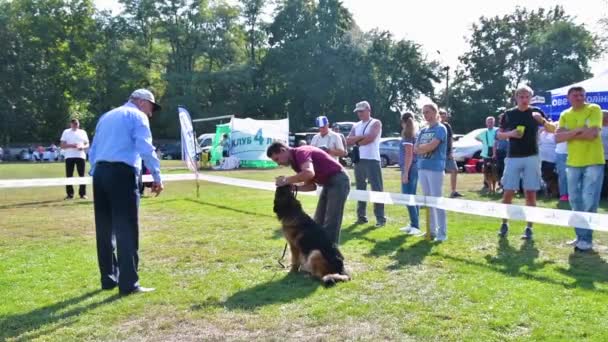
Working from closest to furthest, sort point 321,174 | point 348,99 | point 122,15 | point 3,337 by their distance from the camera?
point 3,337 → point 321,174 → point 348,99 → point 122,15

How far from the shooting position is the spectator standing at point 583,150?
6250 millimetres

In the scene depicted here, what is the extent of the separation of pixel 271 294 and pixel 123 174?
166cm

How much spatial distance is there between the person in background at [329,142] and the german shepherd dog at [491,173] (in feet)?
17.0

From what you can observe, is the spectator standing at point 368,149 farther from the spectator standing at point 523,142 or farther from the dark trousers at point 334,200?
the dark trousers at point 334,200

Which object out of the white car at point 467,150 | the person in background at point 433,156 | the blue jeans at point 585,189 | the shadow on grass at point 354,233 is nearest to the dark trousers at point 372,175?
the shadow on grass at point 354,233

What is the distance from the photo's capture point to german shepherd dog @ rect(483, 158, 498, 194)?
1248cm

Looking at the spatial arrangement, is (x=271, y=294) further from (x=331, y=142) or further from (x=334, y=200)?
(x=331, y=142)

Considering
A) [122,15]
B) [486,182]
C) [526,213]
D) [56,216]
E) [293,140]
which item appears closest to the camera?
[526,213]

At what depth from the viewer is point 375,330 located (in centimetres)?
404

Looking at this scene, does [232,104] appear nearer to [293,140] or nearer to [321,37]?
[321,37]

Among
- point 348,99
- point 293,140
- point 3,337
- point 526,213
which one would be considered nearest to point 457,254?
point 526,213

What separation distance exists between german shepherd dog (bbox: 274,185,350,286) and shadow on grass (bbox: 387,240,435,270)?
831 millimetres

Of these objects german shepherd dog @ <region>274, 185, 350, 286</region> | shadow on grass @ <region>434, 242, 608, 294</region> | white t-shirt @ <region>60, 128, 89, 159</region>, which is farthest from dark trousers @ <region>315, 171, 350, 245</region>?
white t-shirt @ <region>60, 128, 89, 159</region>

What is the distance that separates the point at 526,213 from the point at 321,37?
1868 inches
